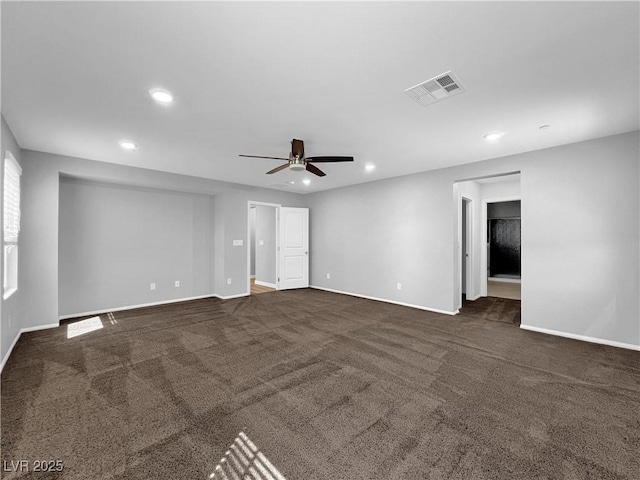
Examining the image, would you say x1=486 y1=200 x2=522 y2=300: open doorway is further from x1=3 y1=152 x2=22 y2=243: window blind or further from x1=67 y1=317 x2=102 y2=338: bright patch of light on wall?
x1=3 y1=152 x2=22 y2=243: window blind

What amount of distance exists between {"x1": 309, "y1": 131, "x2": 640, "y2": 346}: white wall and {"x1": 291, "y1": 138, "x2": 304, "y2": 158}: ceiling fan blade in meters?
2.89

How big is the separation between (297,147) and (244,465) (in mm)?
2991

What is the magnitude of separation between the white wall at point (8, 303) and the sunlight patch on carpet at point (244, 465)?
290cm

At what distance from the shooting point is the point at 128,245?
5.31 meters

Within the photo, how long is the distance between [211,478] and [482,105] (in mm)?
3575

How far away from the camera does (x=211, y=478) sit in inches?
60.4

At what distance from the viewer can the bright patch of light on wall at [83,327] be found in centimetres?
392

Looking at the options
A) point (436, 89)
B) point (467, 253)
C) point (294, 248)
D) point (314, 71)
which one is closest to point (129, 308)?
point (294, 248)

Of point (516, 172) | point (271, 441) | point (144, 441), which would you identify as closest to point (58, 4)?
point (144, 441)

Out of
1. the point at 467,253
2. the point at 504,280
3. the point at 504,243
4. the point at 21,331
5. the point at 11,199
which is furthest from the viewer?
the point at 504,243

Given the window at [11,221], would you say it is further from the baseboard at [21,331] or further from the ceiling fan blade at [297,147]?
the ceiling fan blade at [297,147]

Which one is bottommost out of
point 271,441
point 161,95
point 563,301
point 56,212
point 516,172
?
point 271,441

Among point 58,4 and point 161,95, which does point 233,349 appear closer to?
point 161,95

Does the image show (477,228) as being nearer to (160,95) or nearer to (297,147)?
(297,147)
